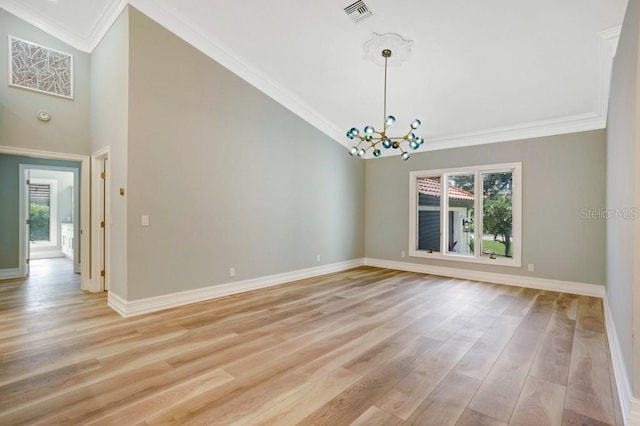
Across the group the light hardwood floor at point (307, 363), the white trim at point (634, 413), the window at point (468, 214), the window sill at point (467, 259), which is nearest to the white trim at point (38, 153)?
the light hardwood floor at point (307, 363)

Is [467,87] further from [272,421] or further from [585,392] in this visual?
[272,421]

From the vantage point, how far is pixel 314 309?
409cm

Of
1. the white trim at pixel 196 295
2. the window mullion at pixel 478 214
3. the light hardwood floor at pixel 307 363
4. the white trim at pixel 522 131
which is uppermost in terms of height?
the white trim at pixel 522 131

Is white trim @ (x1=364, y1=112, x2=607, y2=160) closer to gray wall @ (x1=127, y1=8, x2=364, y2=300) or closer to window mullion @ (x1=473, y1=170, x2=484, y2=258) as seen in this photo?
window mullion @ (x1=473, y1=170, x2=484, y2=258)

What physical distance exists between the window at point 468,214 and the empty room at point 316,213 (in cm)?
4

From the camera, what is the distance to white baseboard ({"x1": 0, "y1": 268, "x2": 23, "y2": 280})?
5.51 metres

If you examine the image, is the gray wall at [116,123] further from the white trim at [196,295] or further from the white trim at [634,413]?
the white trim at [634,413]

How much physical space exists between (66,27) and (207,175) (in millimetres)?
3088

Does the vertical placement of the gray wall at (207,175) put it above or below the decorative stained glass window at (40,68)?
below

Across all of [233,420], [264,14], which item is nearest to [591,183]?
[264,14]

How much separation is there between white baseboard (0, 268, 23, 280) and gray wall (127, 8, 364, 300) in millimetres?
3772

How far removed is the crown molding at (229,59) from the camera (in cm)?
395

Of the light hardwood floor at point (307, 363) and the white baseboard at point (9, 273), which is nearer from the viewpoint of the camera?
the light hardwood floor at point (307, 363)

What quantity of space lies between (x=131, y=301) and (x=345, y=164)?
4933 mm
